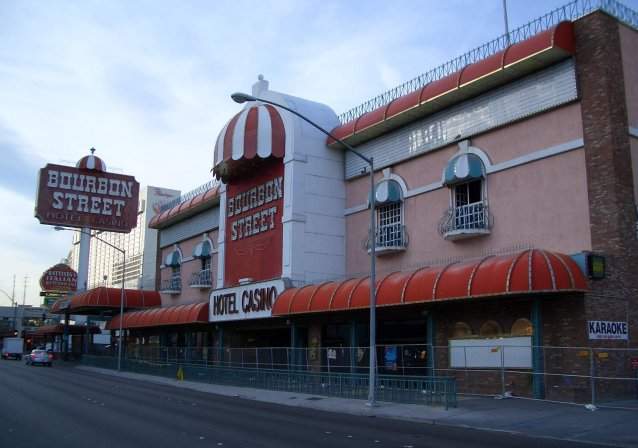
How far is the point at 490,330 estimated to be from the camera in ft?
73.6

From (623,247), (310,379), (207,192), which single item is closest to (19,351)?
(207,192)

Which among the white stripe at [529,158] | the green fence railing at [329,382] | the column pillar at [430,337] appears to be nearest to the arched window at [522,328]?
the green fence railing at [329,382]

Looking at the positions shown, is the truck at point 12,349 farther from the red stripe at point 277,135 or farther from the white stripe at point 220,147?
the red stripe at point 277,135

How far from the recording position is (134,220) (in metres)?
59.1

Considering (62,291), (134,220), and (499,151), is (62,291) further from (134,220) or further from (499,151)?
(499,151)

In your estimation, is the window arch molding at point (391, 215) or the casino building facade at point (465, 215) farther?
the window arch molding at point (391, 215)

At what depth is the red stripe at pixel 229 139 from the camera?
33.8 meters

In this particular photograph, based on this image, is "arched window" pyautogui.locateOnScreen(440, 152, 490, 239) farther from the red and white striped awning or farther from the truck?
the truck

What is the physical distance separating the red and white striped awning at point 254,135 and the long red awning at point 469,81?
3392 millimetres

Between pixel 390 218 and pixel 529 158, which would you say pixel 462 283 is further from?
pixel 390 218

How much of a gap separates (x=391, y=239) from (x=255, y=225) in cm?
914

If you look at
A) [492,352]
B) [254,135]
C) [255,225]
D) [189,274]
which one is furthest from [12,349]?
[492,352]

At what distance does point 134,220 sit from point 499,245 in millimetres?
42248

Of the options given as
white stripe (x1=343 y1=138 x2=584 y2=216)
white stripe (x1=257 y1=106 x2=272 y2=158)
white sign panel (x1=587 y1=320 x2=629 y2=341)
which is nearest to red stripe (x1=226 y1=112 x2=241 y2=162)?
white stripe (x1=257 y1=106 x2=272 y2=158)
